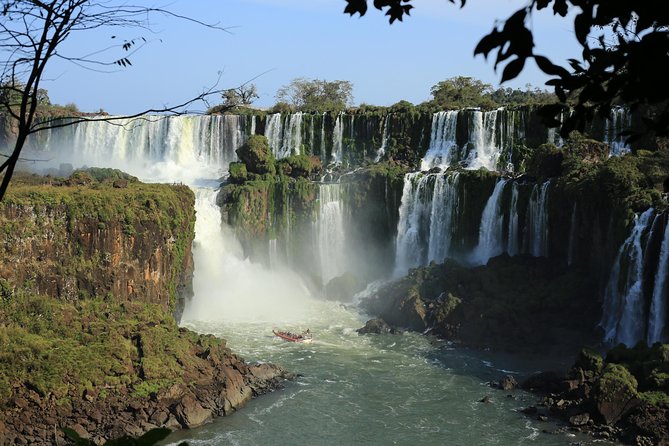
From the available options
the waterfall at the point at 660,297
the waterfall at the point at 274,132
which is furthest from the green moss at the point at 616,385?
the waterfall at the point at 274,132

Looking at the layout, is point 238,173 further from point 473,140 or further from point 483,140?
point 483,140

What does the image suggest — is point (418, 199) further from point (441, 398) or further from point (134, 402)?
point (134, 402)

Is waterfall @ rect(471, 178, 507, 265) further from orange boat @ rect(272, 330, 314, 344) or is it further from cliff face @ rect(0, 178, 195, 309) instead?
cliff face @ rect(0, 178, 195, 309)

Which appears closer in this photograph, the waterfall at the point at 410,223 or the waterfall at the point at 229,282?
the waterfall at the point at 229,282

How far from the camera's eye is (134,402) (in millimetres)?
22188

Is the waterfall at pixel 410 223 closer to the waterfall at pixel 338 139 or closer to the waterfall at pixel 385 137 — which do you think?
the waterfall at pixel 385 137

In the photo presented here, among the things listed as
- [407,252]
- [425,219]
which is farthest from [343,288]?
[425,219]

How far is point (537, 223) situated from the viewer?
112ft

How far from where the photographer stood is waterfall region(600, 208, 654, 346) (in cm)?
2769

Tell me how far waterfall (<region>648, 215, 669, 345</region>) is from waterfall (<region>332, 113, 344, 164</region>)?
22154 millimetres

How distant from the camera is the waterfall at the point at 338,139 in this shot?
46219 mm

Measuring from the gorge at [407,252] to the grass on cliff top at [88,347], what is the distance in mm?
2488

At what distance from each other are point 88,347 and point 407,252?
63.1 feet

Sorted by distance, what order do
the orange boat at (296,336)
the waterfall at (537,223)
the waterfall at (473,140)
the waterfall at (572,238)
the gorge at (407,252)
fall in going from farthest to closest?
the waterfall at (473,140) < the waterfall at (537,223) < the waterfall at (572,238) < the orange boat at (296,336) < the gorge at (407,252)
